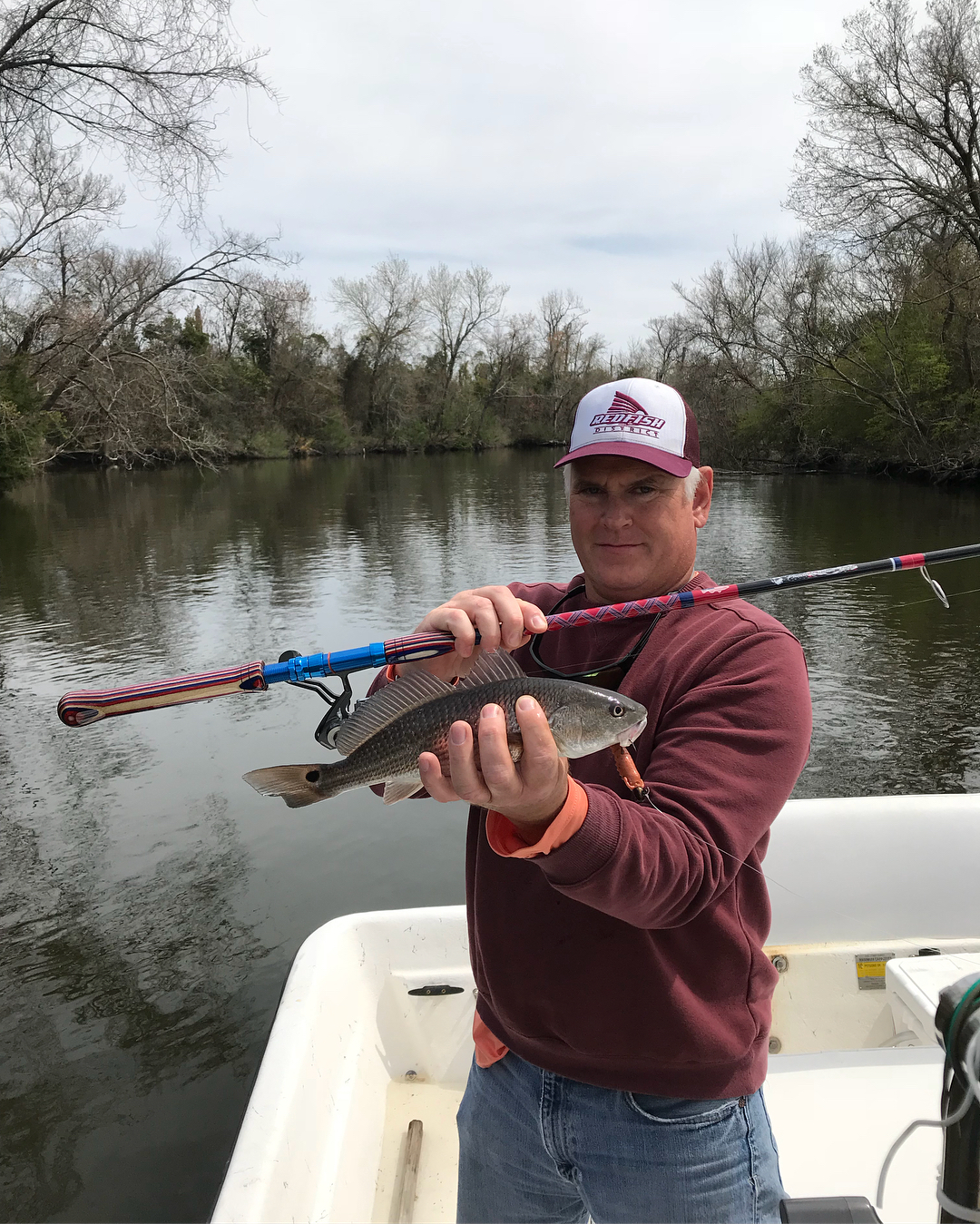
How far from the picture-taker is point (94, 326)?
61.8ft

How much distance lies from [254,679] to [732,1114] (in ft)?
5.80

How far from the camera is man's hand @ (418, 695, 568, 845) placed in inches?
57.0

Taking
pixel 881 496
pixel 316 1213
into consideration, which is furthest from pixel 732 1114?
pixel 881 496

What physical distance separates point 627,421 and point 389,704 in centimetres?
95

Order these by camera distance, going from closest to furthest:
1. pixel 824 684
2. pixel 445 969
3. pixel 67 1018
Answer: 1. pixel 445 969
2. pixel 67 1018
3. pixel 824 684

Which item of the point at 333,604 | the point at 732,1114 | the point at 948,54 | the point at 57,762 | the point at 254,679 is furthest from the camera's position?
the point at 948,54

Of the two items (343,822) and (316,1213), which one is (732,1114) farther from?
(343,822)

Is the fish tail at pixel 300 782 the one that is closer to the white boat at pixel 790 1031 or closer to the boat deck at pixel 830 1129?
the white boat at pixel 790 1031

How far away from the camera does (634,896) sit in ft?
4.97

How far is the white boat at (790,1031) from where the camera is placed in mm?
2973

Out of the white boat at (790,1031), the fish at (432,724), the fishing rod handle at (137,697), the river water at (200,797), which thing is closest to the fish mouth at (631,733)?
the fish at (432,724)

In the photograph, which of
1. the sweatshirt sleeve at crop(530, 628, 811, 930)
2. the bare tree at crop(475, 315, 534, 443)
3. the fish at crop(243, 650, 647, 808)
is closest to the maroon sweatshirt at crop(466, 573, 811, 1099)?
the sweatshirt sleeve at crop(530, 628, 811, 930)

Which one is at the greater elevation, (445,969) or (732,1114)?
(732,1114)

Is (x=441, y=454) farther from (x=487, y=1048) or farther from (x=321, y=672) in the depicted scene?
(x=487, y=1048)
